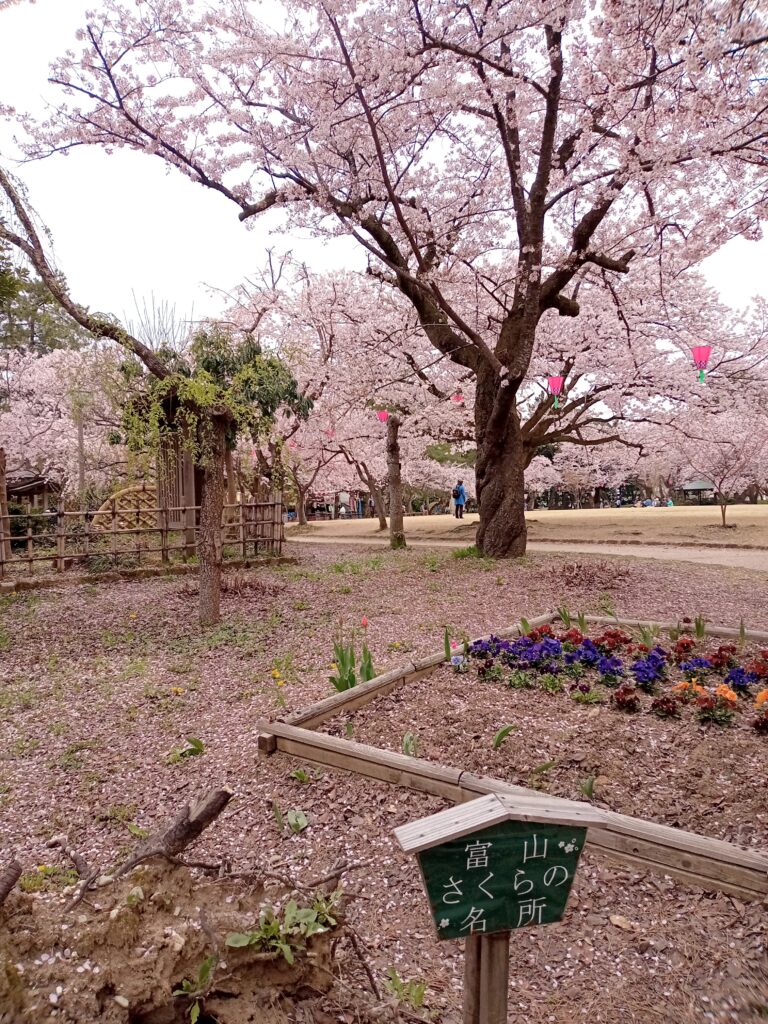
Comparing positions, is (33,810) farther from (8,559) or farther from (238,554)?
(238,554)

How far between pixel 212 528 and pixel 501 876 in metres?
5.66

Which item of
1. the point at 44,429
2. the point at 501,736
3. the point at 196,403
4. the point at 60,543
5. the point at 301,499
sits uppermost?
the point at 44,429

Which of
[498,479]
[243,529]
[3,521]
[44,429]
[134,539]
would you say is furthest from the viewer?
[44,429]

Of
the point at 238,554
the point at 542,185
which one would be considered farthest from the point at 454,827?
the point at 238,554

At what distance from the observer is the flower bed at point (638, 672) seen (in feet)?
11.1

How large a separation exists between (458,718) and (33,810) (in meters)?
2.28

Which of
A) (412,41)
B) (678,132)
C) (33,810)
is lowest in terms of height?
(33,810)

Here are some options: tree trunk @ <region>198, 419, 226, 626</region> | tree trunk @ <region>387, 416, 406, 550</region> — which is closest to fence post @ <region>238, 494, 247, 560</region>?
tree trunk @ <region>387, 416, 406, 550</region>

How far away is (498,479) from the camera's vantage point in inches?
401

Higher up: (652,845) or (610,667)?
(610,667)

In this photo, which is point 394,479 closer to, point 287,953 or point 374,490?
point 374,490

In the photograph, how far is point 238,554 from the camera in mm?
12266

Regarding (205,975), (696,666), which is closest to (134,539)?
(696,666)

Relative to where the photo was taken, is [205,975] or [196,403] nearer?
[205,975]
